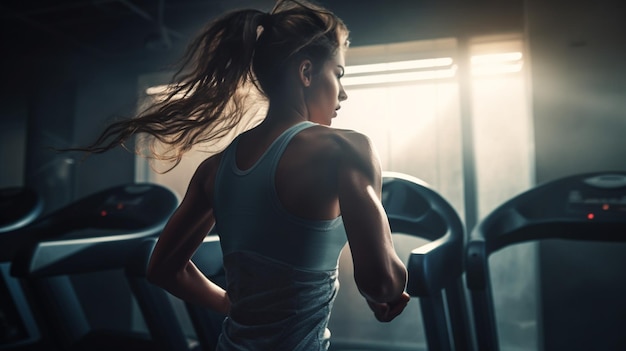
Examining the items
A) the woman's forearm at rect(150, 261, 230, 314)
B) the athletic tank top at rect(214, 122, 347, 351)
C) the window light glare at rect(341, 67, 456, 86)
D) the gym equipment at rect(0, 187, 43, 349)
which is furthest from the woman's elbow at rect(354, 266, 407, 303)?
the window light glare at rect(341, 67, 456, 86)

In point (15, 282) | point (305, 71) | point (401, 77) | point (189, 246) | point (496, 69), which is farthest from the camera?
point (401, 77)

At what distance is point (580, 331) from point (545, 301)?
210mm

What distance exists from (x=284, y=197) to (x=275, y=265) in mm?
119

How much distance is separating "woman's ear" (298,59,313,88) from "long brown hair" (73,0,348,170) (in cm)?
1

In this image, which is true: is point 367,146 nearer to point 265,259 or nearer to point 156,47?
point 265,259

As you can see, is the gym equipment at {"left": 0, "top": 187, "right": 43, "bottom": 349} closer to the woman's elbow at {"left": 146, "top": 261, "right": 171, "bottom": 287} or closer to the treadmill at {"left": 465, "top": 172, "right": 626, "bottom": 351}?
the woman's elbow at {"left": 146, "top": 261, "right": 171, "bottom": 287}

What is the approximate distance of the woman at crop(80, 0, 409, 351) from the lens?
2.62 feet

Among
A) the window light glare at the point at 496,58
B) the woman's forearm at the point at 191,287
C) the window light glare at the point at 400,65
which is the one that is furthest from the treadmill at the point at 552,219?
the window light glare at the point at 400,65

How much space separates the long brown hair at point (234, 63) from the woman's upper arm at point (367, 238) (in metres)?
0.31

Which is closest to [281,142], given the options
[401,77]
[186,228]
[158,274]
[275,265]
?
[275,265]

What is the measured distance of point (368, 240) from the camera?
77 cm

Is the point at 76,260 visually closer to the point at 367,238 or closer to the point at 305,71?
the point at 305,71

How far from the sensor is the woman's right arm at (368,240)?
770 millimetres

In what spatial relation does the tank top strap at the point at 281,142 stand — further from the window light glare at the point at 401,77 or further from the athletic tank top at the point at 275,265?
the window light glare at the point at 401,77
